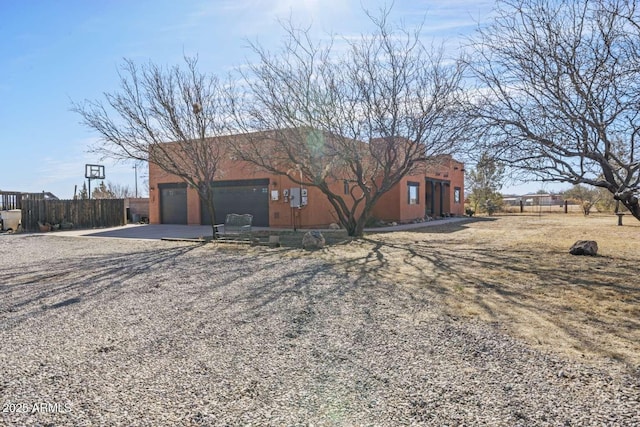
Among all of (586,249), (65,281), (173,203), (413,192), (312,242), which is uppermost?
(413,192)

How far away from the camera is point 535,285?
6.35 meters

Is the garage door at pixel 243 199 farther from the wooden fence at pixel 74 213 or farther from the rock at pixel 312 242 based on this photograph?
the rock at pixel 312 242

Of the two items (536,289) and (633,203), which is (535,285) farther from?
(633,203)

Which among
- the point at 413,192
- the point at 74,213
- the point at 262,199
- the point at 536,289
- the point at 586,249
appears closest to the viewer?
the point at 536,289

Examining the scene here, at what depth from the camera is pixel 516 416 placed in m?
2.50

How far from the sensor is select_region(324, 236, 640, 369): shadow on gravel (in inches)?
159

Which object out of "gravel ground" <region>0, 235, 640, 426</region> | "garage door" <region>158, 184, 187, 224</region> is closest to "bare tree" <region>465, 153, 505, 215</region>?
"garage door" <region>158, 184, 187, 224</region>

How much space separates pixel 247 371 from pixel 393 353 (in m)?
1.19

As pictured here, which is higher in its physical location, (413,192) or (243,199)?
(413,192)

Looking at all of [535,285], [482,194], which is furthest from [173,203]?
[482,194]

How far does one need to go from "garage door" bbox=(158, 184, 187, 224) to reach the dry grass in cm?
1281

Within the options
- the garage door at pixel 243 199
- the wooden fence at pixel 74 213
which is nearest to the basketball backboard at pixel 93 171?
the wooden fence at pixel 74 213

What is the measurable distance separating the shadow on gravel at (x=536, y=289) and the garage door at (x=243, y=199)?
995cm

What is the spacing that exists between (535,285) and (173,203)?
19484mm
